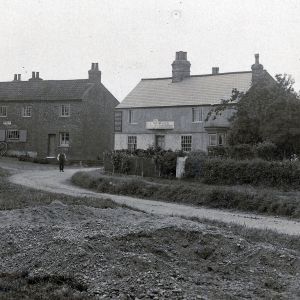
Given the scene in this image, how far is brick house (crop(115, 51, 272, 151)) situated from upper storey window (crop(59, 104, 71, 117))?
5914 millimetres

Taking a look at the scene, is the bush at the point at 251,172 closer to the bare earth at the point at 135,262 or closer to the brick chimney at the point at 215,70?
the bare earth at the point at 135,262

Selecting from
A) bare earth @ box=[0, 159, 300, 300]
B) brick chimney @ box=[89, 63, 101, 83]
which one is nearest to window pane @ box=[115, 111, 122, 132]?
brick chimney @ box=[89, 63, 101, 83]

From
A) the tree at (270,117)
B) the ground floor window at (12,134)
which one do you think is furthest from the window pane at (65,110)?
the tree at (270,117)

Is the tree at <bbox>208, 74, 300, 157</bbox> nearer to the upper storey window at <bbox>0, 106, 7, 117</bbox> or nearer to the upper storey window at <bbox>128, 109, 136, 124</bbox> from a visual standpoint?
the upper storey window at <bbox>128, 109, 136, 124</bbox>

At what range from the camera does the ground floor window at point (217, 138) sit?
40938mm

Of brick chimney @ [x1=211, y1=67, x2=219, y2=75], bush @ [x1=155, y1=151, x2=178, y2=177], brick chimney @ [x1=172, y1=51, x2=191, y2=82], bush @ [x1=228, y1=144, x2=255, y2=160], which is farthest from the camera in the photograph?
brick chimney @ [x1=211, y1=67, x2=219, y2=75]

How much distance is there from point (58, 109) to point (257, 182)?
102ft

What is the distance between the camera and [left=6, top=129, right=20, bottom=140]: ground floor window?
5218 cm

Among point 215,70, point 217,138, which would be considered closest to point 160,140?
point 217,138

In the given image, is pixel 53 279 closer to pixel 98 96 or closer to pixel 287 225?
pixel 287 225

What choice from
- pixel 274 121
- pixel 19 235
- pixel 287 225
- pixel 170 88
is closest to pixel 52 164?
pixel 170 88

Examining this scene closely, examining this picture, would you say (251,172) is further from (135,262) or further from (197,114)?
(197,114)

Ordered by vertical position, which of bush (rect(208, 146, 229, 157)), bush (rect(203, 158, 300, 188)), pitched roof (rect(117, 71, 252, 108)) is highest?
pitched roof (rect(117, 71, 252, 108))

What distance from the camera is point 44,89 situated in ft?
174
